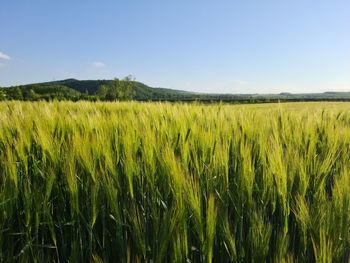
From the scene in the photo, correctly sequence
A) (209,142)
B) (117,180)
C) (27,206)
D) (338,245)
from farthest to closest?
1. (209,142)
2. (117,180)
3. (27,206)
4. (338,245)

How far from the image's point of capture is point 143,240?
3.04ft

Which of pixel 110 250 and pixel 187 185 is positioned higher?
pixel 187 185

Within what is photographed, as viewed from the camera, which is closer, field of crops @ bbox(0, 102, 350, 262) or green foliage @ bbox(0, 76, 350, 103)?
field of crops @ bbox(0, 102, 350, 262)

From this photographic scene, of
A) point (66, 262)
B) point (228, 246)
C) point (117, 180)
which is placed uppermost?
point (117, 180)

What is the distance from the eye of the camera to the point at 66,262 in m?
1.11

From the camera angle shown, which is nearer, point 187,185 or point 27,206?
point 187,185

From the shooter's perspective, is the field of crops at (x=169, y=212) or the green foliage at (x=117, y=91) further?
the green foliage at (x=117, y=91)

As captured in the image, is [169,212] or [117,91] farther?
[117,91]

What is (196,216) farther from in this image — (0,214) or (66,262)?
(0,214)

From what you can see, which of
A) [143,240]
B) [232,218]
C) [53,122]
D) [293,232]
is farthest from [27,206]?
[53,122]

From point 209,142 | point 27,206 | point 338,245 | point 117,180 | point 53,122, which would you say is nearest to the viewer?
point 338,245

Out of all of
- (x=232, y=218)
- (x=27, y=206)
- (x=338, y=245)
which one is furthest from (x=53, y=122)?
(x=338, y=245)

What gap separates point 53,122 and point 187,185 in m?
1.60

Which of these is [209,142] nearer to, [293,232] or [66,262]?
[293,232]
